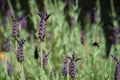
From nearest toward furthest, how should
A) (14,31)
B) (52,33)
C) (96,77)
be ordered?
(14,31) < (96,77) < (52,33)

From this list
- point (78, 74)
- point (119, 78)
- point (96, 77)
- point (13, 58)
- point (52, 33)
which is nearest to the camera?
point (119, 78)

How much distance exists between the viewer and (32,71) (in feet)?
13.9

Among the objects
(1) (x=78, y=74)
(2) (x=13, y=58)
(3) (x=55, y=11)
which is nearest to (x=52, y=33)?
(3) (x=55, y=11)

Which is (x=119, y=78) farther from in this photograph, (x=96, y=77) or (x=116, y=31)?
(x=96, y=77)

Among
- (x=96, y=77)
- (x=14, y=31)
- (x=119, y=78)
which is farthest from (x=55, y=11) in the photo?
(x=119, y=78)

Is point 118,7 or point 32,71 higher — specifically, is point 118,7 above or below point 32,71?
above

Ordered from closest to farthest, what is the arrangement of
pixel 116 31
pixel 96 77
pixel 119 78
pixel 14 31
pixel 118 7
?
pixel 119 78
pixel 14 31
pixel 116 31
pixel 96 77
pixel 118 7

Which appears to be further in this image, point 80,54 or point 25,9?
point 25,9

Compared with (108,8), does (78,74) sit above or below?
below

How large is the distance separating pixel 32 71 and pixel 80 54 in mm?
648

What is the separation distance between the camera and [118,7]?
23.8 feet

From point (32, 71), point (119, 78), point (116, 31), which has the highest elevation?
point (116, 31)

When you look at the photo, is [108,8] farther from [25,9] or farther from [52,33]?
[52,33]

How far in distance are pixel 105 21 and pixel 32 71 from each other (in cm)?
345
